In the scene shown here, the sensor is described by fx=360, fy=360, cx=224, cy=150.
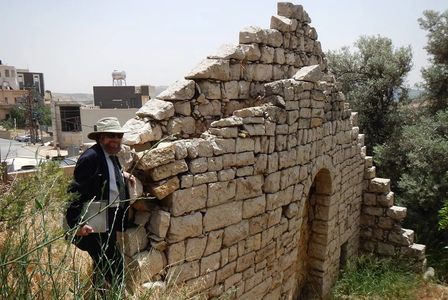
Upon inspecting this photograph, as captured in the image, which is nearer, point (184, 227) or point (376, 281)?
point (184, 227)

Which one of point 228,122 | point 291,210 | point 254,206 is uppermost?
point 228,122

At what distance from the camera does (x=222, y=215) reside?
4.01 meters

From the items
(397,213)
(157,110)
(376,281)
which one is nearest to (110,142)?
(157,110)

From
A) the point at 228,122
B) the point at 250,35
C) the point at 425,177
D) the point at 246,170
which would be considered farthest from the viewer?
the point at 425,177

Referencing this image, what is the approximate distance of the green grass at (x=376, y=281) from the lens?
6422 millimetres

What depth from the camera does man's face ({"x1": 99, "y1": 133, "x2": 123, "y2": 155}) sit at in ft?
10.7

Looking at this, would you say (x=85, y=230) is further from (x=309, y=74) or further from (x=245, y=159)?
(x=309, y=74)

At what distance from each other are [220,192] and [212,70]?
1.49 m

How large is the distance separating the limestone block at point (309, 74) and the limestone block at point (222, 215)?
208cm

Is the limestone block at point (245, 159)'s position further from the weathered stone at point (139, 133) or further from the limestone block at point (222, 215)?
the weathered stone at point (139, 133)

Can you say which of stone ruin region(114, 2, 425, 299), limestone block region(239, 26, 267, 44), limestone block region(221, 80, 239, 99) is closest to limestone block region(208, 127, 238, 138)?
stone ruin region(114, 2, 425, 299)

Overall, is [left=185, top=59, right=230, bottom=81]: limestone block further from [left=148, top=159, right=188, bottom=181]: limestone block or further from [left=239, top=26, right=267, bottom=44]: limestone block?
[left=148, top=159, right=188, bottom=181]: limestone block

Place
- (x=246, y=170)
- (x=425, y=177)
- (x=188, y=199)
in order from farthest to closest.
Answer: (x=425, y=177) < (x=246, y=170) < (x=188, y=199)

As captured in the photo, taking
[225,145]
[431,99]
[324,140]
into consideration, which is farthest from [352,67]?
[225,145]
